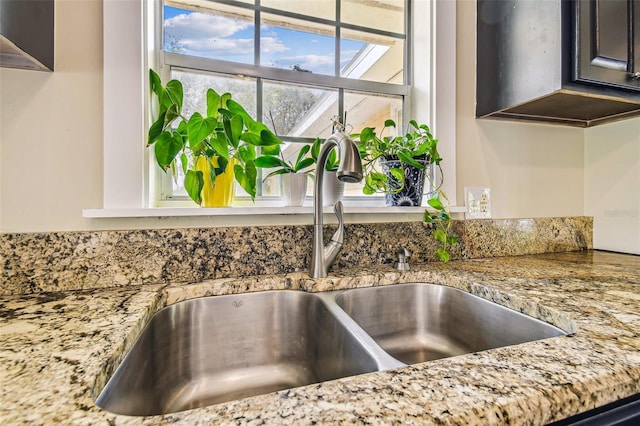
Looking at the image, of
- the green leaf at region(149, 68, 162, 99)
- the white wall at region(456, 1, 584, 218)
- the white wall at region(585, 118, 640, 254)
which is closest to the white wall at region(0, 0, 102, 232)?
the green leaf at region(149, 68, 162, 99)

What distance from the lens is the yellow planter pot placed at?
92cm

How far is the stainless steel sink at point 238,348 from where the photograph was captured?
687mm

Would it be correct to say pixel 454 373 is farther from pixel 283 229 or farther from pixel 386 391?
pixel 283 229

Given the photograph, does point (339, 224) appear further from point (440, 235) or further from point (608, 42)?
point (608, 42)

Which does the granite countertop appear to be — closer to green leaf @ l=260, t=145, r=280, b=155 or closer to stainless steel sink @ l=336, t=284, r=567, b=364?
stainless steel sink @ l=336, t=284, r=567, b=364

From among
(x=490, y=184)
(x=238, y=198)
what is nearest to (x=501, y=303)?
(x=490, y=184)

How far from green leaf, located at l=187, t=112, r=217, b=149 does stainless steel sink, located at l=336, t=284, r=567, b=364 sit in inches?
22.9

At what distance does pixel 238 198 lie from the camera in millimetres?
1088

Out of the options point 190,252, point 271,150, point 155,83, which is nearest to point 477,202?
point 271,150

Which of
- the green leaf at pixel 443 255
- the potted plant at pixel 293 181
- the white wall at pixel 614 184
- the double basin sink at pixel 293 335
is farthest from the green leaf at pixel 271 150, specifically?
the white wall at pixel 614 184

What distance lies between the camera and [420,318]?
93 centimetres

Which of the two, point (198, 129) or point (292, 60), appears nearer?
point (198, 129)

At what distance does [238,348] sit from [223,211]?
39 centimetres

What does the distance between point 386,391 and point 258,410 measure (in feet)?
0.51
